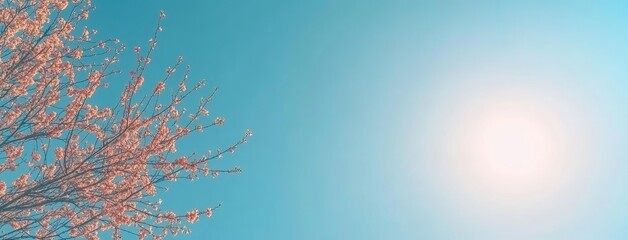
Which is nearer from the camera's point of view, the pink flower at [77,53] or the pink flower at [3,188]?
the pink flower at [3,188]

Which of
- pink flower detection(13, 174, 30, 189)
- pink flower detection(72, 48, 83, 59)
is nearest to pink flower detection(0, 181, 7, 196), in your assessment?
pink flower detection(13, 174, 30, 189)

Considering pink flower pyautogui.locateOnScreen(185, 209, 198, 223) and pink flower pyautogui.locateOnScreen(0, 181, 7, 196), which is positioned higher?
pink flower pyautogui.locateOnScreen(0, 181, 7, 196)

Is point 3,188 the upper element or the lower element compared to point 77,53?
lower

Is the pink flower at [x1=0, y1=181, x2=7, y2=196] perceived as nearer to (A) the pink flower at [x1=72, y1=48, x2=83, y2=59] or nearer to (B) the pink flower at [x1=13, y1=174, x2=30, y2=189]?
(B) the pink flower at [x1=13, y1=174, x2=30, y2=189]

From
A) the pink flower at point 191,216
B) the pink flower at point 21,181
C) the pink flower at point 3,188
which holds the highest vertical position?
the pink flower at point 21,181

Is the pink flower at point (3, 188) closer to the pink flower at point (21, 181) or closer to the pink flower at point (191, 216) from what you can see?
the pink flower at point (21, 181)

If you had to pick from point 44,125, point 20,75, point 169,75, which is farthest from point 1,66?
point 169,75

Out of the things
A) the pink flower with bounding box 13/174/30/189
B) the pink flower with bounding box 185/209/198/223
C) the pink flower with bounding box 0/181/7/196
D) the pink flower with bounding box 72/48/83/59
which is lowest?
the pink flower with bounding box 185/209/198/223

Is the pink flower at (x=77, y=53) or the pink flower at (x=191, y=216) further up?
the pink flower at (x=77, y=53)

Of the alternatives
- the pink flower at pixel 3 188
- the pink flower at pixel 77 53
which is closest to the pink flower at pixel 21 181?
the pink flower at pixel 3 188

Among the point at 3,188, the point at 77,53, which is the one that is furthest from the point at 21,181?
the point at 77,53

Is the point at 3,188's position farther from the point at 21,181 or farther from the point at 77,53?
the point at 77,53

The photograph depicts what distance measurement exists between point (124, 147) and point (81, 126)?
0.54m

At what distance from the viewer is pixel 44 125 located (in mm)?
6719
